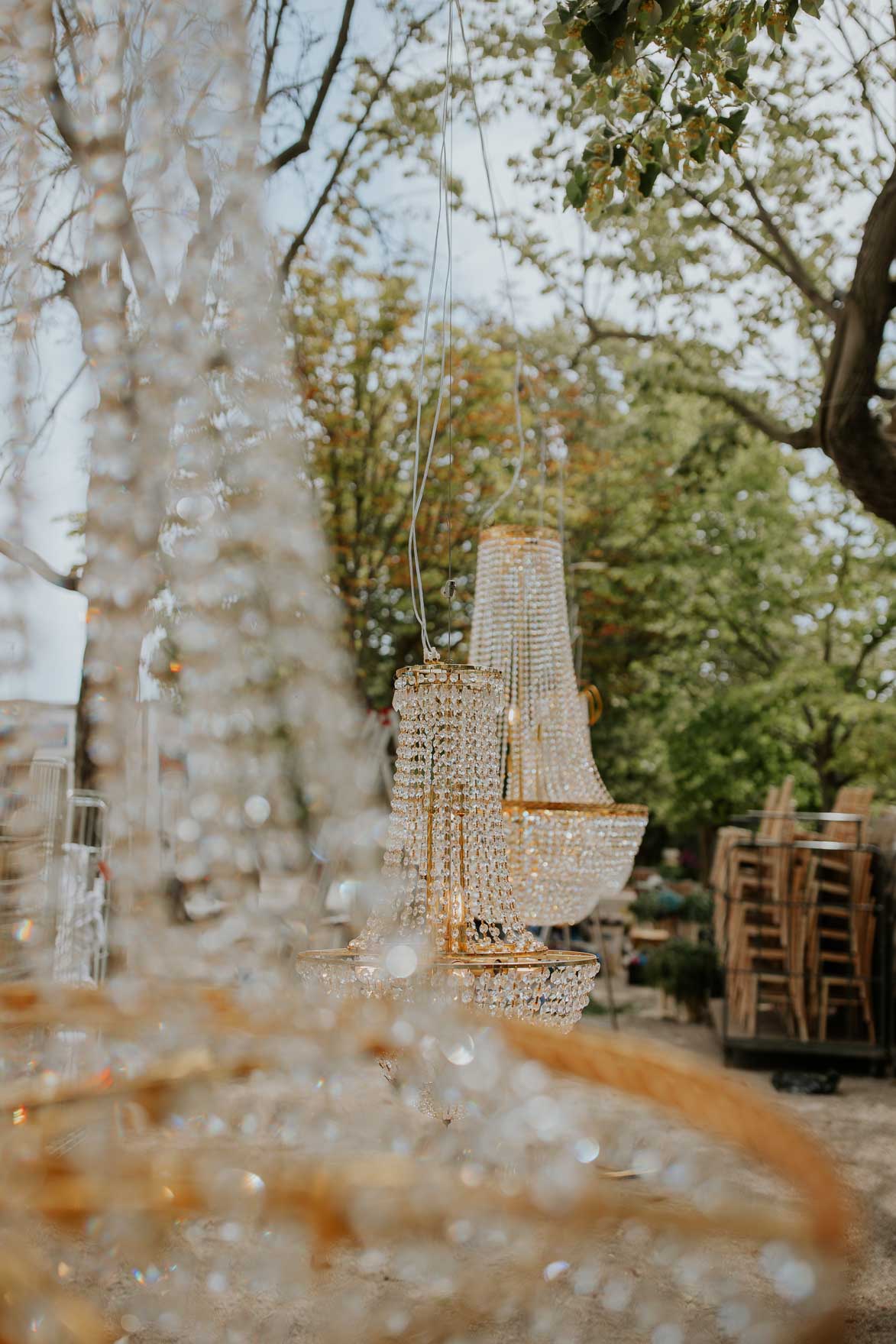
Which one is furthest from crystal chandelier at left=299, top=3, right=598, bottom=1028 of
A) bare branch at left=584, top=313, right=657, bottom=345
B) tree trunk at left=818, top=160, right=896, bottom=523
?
bare branch at left=584, top=313, right=657, bottom=345

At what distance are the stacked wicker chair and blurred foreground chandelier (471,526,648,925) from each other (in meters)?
2.75

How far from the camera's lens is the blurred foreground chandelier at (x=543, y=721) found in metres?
2.76

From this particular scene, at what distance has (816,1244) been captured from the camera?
1.82ft

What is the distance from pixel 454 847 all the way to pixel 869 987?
15.0ft

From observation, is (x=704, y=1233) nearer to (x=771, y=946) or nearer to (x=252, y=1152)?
(x=252, y=1152)

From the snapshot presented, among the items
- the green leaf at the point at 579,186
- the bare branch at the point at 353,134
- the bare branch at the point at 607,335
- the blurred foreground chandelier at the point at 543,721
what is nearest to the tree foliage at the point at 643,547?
the bare branch at the point at 607,335

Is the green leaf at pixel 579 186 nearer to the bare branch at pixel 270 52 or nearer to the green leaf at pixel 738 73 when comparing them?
the green leaf at pixel 738 73

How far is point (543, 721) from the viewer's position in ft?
9.84

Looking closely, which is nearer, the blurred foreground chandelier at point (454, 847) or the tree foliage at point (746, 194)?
the blurred foreground chandelier at point (454, 847)

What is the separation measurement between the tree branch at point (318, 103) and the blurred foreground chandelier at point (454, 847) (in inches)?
93.2

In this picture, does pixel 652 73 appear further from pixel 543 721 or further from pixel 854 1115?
pixel 854 1115

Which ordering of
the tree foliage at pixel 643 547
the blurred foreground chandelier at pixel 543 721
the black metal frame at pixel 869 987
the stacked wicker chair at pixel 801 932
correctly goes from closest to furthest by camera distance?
the blurred foreground chandelier at pixel 543 721 → the black metal frame at pixel 869 987 → the stacked wicker chair at pixel 801 932 → the tree foliage at pixel 643 547

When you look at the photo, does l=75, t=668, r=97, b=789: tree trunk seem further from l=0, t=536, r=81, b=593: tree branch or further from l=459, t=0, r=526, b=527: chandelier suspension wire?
l=459, t=0, r=526, b=527: chandelier suspension wire

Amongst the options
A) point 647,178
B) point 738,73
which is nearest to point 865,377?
point 647,178
